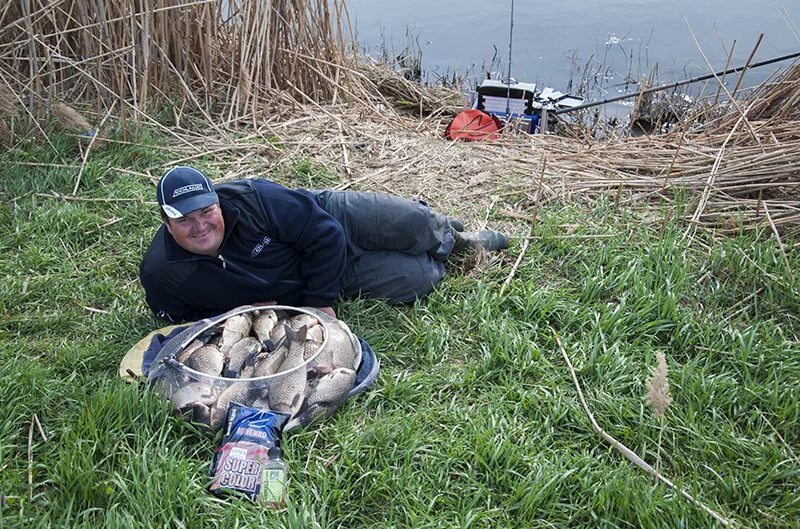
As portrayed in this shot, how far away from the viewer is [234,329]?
2.83 m

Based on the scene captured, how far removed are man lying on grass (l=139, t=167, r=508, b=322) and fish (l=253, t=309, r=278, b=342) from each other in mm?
138

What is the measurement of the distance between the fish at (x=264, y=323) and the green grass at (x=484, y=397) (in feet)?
1.30

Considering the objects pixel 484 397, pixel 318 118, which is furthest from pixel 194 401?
pixel 318 118

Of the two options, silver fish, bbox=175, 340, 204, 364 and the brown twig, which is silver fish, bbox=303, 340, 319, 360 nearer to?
silver fish, bbox=175, 340, 204, 364

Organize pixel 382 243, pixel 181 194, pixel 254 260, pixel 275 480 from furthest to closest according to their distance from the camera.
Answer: pixel 382 243, pixel 254 260, pixel 181 194, pixel 275 480

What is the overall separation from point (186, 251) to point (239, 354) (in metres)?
0.45

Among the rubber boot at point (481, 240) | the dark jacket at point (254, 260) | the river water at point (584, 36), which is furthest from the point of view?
the river water at point (584, 36)

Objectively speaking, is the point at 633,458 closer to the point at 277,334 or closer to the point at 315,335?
the point at 315,335

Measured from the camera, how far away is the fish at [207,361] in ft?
8.68

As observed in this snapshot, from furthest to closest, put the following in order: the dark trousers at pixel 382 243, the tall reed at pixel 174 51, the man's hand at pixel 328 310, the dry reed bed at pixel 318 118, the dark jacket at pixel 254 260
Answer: the tall reed at pixel 174 51 < the dry reed bed at pixel 318 118 < the dark trousers at pixel 382 243 < the man's hand at pixel 328 310 < the dark jacket at pixel 254 260

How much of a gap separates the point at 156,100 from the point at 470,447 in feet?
12.3

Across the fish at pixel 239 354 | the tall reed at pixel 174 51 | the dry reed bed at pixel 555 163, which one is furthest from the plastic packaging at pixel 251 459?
the tall reed at pixel 174 51

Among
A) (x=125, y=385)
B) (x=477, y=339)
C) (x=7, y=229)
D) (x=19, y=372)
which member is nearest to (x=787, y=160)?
(x=477, y=339)

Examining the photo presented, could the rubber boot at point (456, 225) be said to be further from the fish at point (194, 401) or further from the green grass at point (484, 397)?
the fish at point (194, 401)
